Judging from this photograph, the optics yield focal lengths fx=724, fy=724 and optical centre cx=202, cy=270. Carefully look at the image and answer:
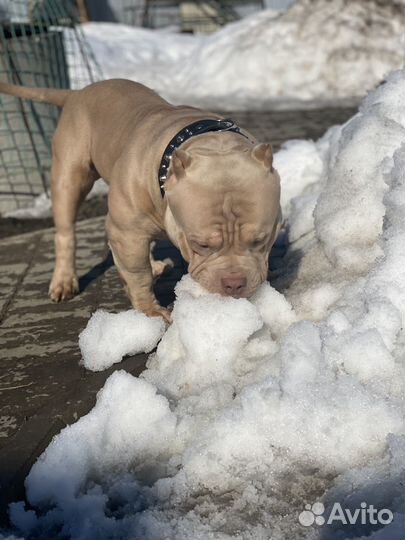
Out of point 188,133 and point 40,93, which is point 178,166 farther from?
point 40,93

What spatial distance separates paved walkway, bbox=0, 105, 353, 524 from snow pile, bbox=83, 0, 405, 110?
16.7 ft

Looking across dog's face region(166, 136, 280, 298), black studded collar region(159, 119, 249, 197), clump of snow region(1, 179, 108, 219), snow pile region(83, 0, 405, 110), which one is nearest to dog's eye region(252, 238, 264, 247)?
dog's face region(166, 136, 280, 298)

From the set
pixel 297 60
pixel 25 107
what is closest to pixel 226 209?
pixel 25 107

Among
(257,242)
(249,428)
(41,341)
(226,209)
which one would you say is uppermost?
(226,209)

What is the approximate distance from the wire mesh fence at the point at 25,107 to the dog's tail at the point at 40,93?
1.43 metres

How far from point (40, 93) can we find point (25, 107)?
5.11 feet

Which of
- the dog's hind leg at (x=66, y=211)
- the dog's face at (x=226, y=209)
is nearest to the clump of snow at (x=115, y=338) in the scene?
the dog's face at (x=226, y=209)

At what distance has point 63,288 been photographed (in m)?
3.78

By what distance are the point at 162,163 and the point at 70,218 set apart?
43.0 inches

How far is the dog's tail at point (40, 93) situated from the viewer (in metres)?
3.99

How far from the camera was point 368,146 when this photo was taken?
3688mm

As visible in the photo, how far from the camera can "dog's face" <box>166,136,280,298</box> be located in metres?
2.64

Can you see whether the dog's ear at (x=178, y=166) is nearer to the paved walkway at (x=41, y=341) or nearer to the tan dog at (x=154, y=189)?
the tan dog at (x=154, y=189)

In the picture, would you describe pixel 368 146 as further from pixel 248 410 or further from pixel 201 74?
pixel 201 74
